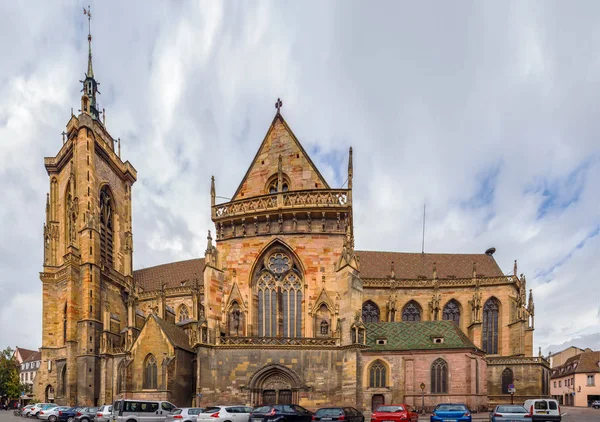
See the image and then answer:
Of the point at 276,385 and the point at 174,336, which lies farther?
the point at 174,336

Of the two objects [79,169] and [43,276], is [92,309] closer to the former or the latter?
[43,276]

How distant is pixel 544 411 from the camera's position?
20.9m

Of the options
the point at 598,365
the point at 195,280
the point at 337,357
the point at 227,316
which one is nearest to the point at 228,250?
the point at 227,316

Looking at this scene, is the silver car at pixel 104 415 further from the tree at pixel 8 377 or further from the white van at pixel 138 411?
the tree at pixel 8 377

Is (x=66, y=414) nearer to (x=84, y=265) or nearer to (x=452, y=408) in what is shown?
(x=84, y=265)

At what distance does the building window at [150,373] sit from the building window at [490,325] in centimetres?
3088

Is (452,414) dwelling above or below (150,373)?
above

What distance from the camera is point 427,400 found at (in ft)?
111

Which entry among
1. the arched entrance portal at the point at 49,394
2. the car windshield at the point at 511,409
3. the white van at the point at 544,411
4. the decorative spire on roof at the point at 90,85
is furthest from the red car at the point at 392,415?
the decorative spire on roof at the point at 90,85

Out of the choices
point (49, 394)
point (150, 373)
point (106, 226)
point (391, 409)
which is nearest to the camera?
point (391, 409)

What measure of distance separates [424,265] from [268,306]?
27.8 metres

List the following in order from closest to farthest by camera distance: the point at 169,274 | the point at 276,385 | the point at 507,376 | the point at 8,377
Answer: the point at 276,385, the point at 507,376, the point at 169,274, the point at 8,377

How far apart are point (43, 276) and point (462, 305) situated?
39.2 m

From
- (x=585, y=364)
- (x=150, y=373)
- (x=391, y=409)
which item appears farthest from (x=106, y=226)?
(x=585, y=364)
